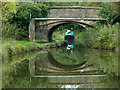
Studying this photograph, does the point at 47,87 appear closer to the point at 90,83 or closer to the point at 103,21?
the point at 90,83

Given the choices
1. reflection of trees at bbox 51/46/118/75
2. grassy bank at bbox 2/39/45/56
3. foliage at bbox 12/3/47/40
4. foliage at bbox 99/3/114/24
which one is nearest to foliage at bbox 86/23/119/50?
foliage at bbox 99/3/114/24

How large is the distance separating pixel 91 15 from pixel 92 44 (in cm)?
550

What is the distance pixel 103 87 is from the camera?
5957 mm

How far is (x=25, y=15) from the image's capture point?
25.6 m

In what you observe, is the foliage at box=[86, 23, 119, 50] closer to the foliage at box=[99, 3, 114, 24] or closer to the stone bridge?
the foliage at box=[99, 3, 114, 24]

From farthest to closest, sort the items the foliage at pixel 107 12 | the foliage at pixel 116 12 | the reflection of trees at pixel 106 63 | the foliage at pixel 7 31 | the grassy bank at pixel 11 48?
the foliage at pixel 107 12 < the foliage at pixel 116 12 < the foliage at pixel 7 31 < the grassy bank at pixel 11 48 < the reflection of trees at pixel 106 63

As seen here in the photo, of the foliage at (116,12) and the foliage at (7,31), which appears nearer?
the foliage at (7,31)

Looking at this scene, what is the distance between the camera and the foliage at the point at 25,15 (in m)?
25.8

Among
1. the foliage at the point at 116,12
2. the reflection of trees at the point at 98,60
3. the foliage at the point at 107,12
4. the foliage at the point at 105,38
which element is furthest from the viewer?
the foliage at the point at 107,12

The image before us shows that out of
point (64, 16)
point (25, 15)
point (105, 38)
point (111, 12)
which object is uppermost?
point (111, 12)

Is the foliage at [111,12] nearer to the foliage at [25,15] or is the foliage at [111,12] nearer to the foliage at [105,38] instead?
the foliage at [105,38]

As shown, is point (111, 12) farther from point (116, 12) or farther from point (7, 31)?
point (7, 31)

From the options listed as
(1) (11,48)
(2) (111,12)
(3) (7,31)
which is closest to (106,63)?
(1) (11,48)

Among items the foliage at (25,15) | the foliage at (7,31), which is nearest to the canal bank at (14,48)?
the foliage at (7,31)
